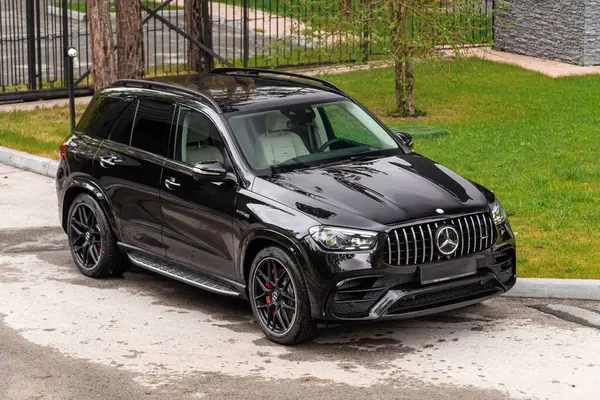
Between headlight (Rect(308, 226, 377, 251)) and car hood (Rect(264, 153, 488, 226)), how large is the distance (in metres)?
0.07

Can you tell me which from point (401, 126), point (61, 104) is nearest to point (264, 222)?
point (401, 126)

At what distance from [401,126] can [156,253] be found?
7.87 metres

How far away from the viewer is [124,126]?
10.1 meters

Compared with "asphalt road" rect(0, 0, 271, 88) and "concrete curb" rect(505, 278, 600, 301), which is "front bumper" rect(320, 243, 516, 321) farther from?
"asphalt road" rect(0, 0, 271, 88)

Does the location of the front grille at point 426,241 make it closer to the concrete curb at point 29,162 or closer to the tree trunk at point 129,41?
the concrete curb at point 29,162

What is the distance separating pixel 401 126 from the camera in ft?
55.4

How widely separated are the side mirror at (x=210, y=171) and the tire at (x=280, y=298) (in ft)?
2.40

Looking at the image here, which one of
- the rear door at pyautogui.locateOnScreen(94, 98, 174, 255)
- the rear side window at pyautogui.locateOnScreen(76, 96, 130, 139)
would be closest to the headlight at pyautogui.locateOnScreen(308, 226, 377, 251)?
the rear door at pyautogui.locateOnScreen(94, 98, 174, 255)

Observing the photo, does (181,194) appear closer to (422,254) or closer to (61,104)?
(422,254)

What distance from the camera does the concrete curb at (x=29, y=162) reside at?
1495 cm

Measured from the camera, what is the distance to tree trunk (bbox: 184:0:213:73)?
21969 mm

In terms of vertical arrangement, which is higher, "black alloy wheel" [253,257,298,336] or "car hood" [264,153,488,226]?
"car hood" [264,153,488,226]

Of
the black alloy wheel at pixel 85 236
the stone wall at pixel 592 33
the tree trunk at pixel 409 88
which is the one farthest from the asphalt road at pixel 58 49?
the black alloy wheel at pixel 85 236

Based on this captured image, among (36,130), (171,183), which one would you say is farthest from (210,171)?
(36,130)
